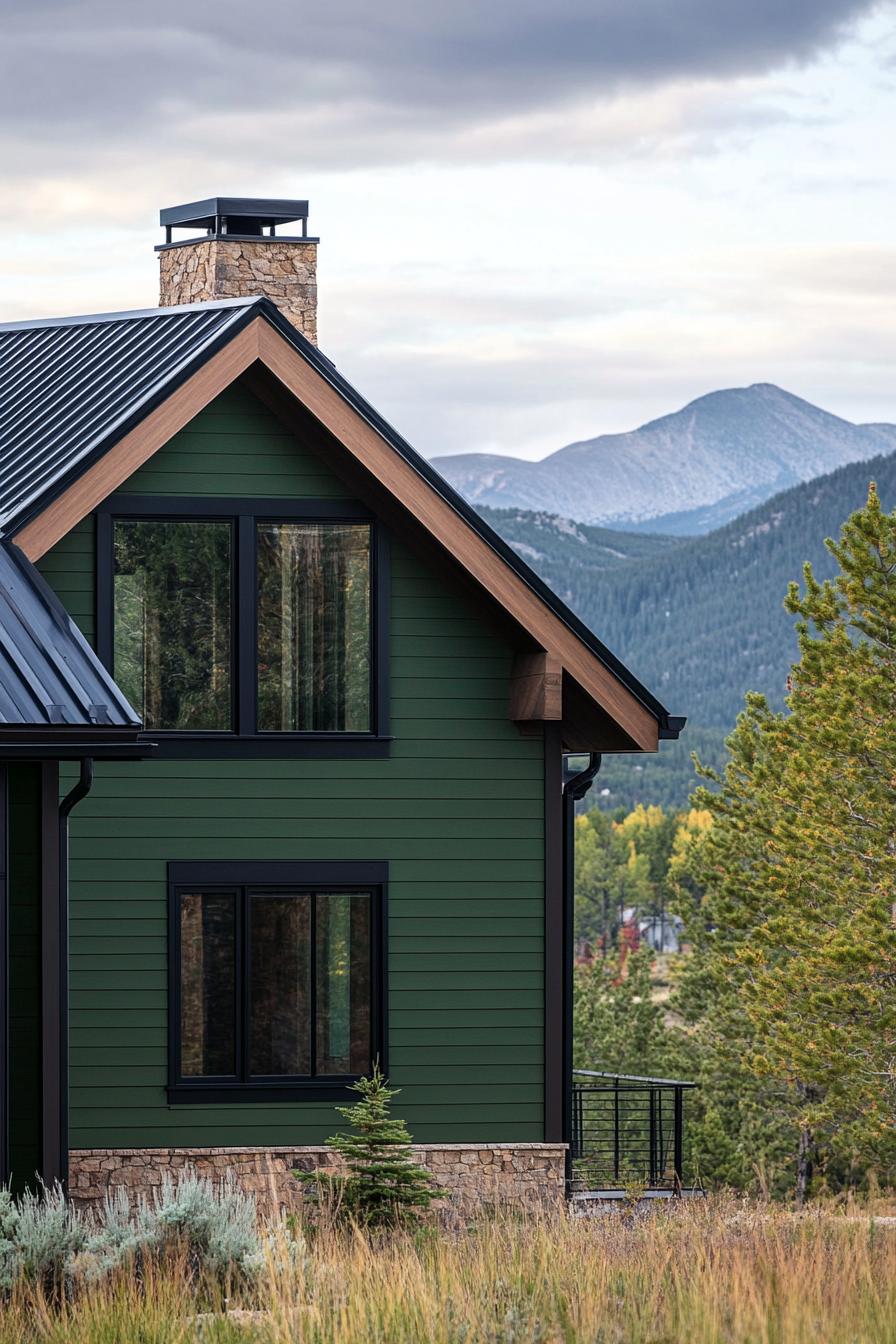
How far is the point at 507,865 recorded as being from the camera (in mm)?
15062

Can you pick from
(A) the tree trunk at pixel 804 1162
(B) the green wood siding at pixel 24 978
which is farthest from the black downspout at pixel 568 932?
(A) the tree trunk at pixel 804 1162

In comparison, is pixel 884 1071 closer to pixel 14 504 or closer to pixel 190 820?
pixel 190 820

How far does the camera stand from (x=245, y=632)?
14805mm

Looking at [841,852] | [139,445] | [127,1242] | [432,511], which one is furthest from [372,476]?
[841,852]

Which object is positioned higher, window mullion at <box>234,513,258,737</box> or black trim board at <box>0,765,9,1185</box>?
window mullion at <box>234,513,258,737</box>

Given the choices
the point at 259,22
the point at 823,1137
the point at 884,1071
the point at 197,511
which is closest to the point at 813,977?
the point at 884,1071

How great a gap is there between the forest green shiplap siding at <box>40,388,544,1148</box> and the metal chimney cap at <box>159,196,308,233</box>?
2.84 meters

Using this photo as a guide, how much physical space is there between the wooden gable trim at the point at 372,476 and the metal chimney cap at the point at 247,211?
10.3ft

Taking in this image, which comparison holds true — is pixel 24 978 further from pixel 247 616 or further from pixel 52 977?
pixel 247 616

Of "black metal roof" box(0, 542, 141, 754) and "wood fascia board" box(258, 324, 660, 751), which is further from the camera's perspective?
"wood fascia board" box(258, 324, 660, 751)

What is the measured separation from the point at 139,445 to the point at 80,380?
6.34 ft

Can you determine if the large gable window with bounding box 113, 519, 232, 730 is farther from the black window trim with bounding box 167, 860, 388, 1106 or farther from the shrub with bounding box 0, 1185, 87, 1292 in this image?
the shrub with bounding box 0, 1185, 87, 1292

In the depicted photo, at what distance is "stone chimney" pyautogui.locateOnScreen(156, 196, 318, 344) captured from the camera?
55.6 ft

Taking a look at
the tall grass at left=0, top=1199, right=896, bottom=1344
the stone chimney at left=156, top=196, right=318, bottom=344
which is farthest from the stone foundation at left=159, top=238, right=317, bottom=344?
the tall grass at left=0, top=1199, right=896, bottom=1344
